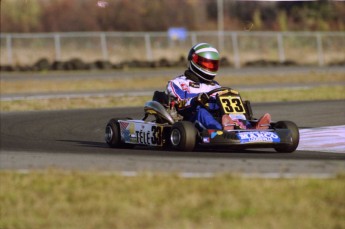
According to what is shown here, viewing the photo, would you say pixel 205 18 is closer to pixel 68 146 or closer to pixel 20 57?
pixel 20 57

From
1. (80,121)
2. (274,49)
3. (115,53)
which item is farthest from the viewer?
(274,49)

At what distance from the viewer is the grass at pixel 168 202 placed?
20.5 ft

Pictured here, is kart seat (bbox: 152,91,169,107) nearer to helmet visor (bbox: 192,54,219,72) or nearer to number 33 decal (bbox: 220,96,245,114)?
helmet visor (bbox: 192,54,219,72)

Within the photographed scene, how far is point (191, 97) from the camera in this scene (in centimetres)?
1117

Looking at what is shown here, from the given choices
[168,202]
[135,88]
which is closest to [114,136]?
[168,202]

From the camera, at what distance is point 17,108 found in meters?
18.2

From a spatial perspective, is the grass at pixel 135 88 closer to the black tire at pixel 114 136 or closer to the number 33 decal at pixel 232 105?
the black tire at pixel 114 136

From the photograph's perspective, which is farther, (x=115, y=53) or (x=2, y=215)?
(x=115, y=53)

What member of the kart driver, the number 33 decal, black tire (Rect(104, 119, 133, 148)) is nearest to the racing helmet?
the kart driver

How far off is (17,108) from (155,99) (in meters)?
7.12

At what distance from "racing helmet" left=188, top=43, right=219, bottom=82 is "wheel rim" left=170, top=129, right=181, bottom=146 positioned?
1.10m

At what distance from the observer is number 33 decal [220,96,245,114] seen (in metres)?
10.6

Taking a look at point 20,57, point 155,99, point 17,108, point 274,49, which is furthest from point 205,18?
point 155,99

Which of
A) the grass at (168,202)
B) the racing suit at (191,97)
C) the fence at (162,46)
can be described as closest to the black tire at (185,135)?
the racing suit at (191,97)
